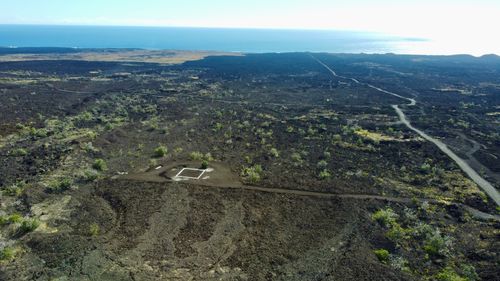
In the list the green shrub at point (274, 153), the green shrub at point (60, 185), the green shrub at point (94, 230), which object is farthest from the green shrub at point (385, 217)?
the green shrub at point (60, 185)

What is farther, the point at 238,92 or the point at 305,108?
the point at 238,92

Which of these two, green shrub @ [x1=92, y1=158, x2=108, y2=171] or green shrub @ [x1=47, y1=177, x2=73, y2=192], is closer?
green shrub @ [x1=47, y1=177, x2=73, y2=192]

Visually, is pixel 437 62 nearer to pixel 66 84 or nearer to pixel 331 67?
pixel 331 67

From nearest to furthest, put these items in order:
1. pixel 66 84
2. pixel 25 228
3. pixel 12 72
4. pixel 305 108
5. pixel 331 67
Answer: pixel 25 228 → pixel 305 108 → pixel 66 84 → pixel 12 72 → pixel 331 67

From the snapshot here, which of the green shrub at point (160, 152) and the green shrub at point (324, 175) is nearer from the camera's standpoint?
the green shrub at point (324, 175)

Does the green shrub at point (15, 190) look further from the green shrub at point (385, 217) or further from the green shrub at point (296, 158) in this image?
the green shrub at point (385, 217)

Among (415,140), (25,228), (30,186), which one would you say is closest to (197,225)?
(25,228)

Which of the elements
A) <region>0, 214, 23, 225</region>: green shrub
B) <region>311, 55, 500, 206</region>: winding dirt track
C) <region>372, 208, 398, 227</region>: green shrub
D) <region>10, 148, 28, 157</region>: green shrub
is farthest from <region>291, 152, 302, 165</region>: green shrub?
<region>10, 148, 28, 157</region>: green shrub

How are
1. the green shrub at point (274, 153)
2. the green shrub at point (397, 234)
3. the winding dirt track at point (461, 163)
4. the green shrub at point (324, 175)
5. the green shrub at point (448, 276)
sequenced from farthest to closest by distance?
the green shrub at point (274, 153)
the green shrub at point (324, 175)
the winding dirt track at point (461, 163)
the green shrub at point (397, 234)
the green shrub at point (448, 276)

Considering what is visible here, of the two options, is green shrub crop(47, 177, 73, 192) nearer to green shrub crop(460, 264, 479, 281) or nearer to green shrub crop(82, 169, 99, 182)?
green shrub crop(82, 169, 99, 182)
